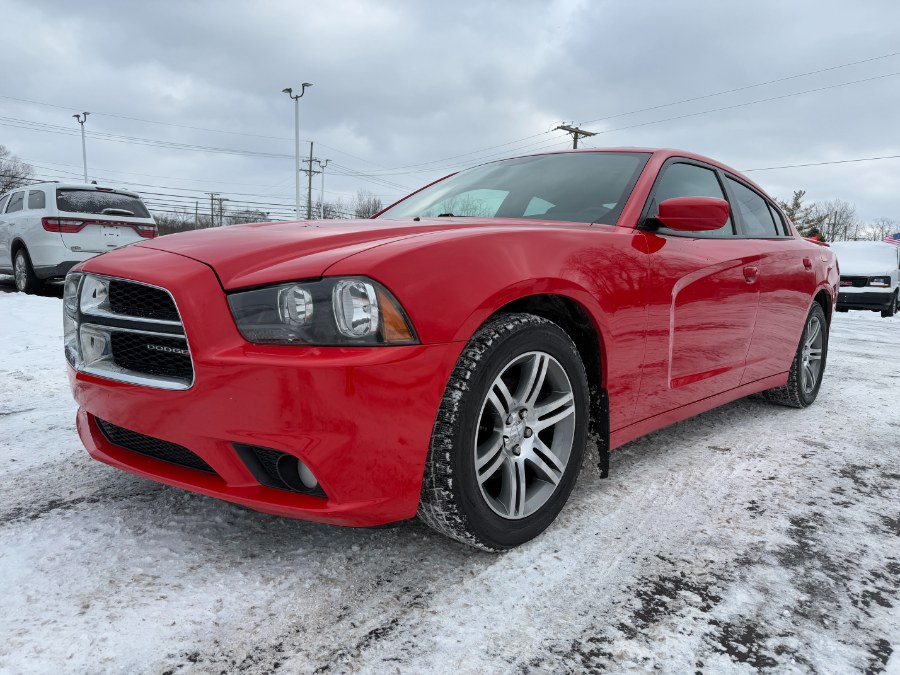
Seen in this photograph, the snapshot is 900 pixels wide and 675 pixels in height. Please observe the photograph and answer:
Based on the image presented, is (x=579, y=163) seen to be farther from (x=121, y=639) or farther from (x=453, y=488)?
(x=121, y=639)

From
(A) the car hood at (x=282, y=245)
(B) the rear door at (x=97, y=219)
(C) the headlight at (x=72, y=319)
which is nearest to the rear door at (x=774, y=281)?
(A) the car hood at (x=282, y=245)

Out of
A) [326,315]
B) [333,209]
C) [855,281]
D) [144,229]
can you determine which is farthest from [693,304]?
[333,209]

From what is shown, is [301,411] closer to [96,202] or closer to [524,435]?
[524,435]

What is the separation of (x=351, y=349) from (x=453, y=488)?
1.62 ft

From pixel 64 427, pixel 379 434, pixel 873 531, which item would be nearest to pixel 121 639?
pixel 379 434

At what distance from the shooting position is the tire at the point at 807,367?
3.91m

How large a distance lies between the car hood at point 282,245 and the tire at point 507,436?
435 mm

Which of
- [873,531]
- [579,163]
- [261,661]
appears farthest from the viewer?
[579,163]

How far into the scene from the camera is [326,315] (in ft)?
5.12

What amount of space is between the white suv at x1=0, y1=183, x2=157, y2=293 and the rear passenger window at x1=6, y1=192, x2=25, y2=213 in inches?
0.7

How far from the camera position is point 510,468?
6.37ft

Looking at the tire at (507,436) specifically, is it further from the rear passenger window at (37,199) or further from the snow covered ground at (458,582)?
A: the rear passenger window at (37,199)

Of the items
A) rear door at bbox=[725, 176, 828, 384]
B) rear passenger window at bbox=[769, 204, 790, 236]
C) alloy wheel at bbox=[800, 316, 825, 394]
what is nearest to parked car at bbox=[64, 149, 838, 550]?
rear door at bbox=[725, 176, 828, 384]

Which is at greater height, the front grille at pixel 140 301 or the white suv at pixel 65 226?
the white suv at pixel 65 226
